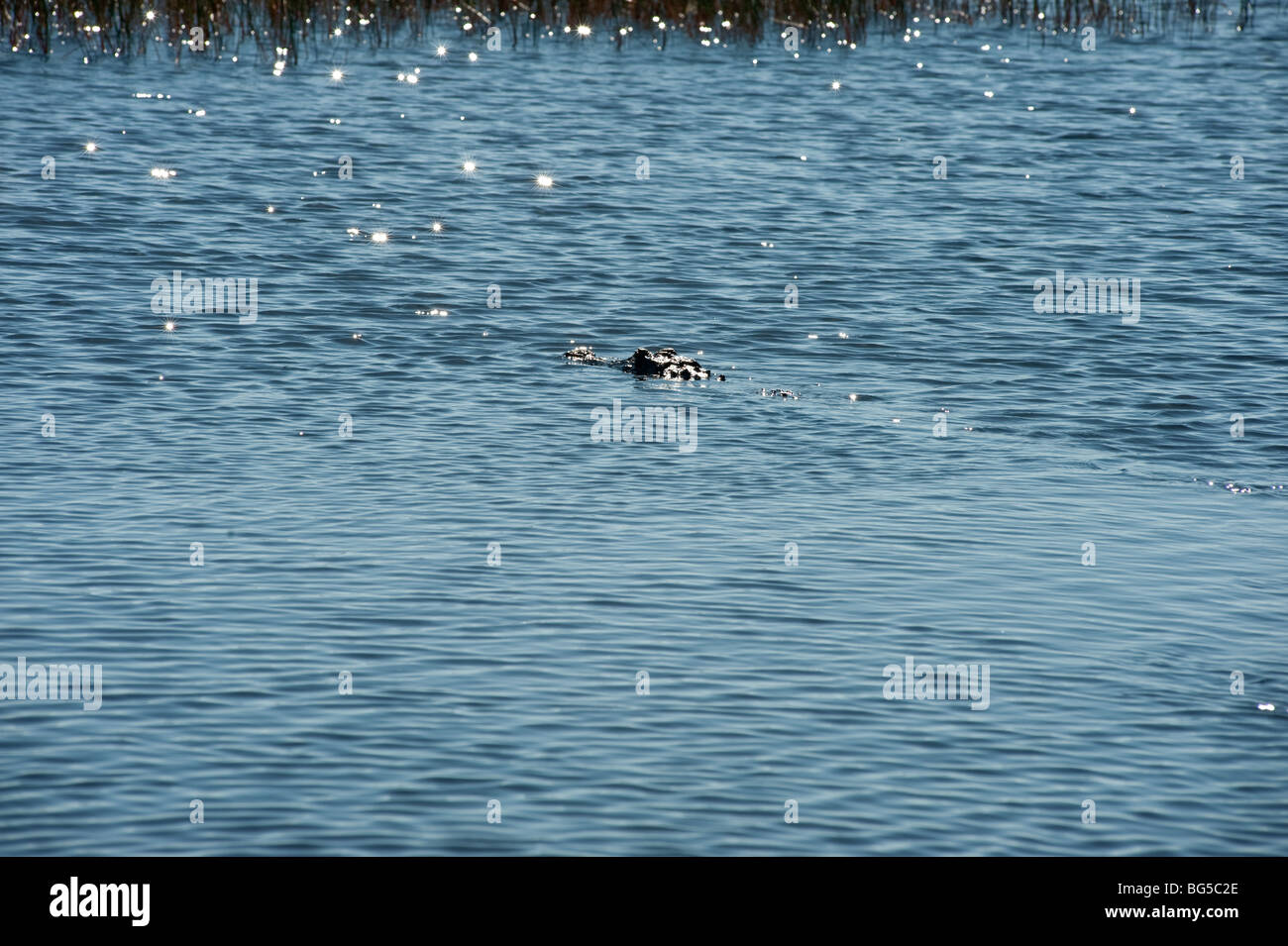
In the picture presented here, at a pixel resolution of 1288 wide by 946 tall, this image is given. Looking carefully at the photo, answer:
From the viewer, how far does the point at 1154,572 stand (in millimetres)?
14312

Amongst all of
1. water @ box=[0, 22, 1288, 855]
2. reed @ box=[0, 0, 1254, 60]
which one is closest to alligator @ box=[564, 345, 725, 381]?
water @ box=[0, 22, 1288, 855]

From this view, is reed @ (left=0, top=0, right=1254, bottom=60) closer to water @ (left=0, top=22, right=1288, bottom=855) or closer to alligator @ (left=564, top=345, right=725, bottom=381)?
water @ (left=0, top=22, right=1288, bottom=855)

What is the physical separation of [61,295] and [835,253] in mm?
10527

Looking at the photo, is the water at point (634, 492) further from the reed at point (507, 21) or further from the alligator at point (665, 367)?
the reed at point (507, 21)

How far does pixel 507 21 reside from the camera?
41.3m

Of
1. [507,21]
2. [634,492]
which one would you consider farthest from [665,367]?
[507,21]

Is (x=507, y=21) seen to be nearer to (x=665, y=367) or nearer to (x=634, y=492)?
(x=665, y=367)

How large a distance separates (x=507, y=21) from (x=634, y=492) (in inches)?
1087

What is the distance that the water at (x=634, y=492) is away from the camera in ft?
34.7

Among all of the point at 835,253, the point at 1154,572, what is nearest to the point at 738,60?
the point at 835,253

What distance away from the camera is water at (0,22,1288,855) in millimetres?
10562

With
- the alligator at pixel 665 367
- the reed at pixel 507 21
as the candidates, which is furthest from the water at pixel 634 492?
the reed at pixel 507 21

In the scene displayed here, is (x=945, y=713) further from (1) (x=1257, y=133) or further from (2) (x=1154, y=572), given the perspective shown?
(1) (x=1257, y=133)

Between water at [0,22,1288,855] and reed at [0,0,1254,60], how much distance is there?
4.87m
